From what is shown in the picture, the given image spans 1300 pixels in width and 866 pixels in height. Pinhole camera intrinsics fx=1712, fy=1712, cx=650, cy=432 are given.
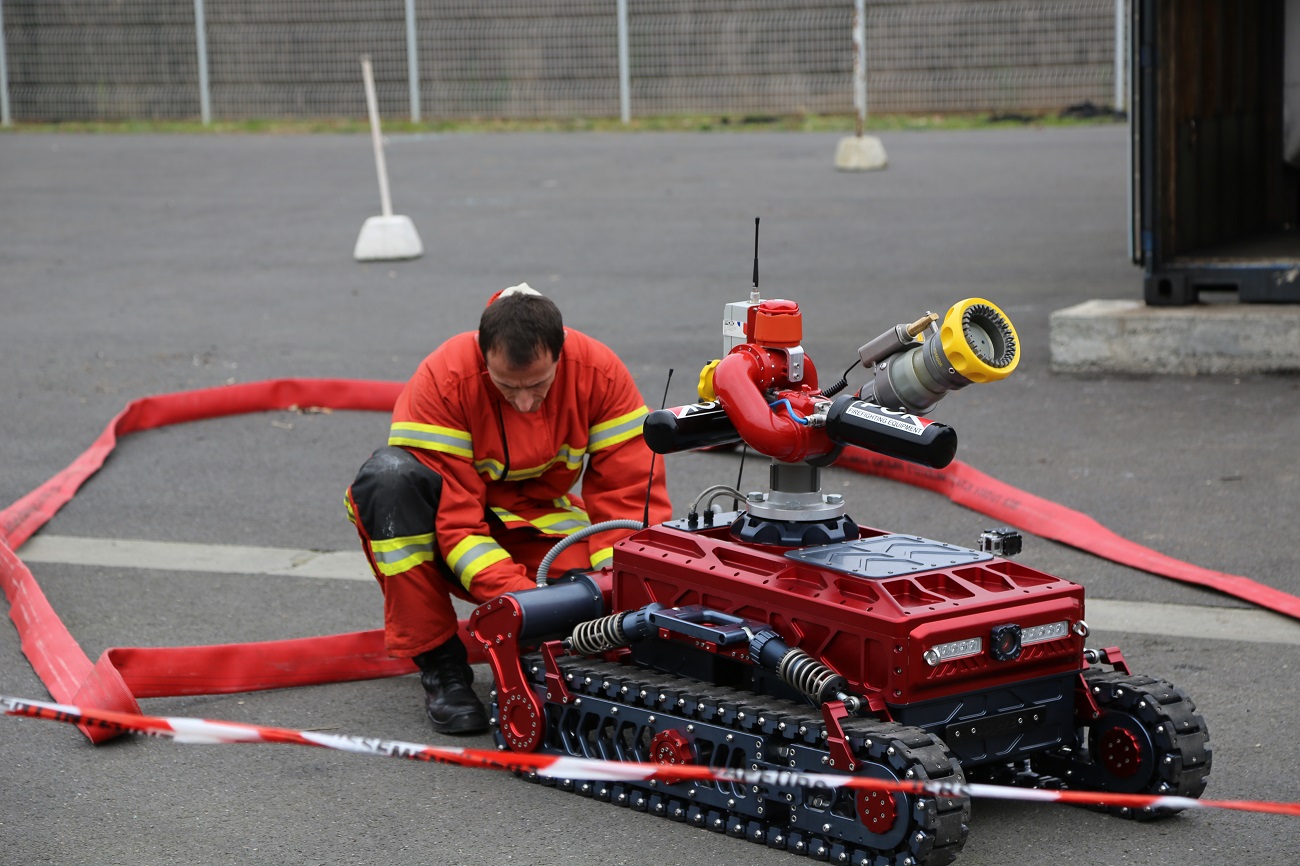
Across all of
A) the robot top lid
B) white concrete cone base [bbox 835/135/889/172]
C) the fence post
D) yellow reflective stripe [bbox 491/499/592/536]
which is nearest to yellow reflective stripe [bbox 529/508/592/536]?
yellow reflective stripe [bbox 491/499/592/536]

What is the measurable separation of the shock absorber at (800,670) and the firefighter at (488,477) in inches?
42.5

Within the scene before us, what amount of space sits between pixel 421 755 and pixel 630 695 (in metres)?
0.94

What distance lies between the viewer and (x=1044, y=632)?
431cm

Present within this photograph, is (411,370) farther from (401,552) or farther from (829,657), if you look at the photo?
(829,657)

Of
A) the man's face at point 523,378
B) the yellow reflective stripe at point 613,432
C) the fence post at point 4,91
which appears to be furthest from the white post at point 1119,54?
the man's face at point 523,378

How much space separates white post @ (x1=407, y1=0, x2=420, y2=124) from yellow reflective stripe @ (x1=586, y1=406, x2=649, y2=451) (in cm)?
2688

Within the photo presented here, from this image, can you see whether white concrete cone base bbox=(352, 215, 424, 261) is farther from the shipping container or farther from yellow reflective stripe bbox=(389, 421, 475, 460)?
yellow reflective stripe bbox=(389, 421, 475, 460)

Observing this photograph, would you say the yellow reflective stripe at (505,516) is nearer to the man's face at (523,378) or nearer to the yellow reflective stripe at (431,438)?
the yellow reflective stripe at (431,438)

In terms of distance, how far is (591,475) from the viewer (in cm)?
552

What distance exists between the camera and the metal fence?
2864 cm

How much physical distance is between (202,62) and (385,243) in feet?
62.3

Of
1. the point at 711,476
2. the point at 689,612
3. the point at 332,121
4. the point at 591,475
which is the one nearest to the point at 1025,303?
the point at 711,476

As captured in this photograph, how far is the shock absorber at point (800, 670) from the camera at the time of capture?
4.12m

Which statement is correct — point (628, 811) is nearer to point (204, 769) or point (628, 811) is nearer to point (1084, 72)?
point (204, 769)
